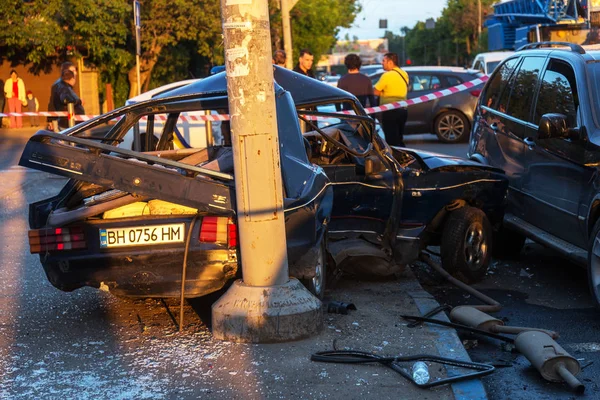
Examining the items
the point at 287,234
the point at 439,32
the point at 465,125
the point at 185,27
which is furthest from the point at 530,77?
the point at 439,32

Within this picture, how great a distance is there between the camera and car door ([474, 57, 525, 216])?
27.8 feet

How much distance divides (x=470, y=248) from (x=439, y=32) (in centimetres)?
9069

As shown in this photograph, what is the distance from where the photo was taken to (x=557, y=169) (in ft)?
24.6

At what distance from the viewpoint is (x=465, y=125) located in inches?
824

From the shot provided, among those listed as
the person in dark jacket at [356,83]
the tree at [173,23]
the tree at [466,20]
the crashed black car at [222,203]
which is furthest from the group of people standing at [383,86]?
the tree at [466,20]

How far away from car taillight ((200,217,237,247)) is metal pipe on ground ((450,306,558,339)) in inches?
61.4

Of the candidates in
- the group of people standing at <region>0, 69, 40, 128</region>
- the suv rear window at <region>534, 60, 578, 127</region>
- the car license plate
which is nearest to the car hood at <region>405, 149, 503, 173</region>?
the suv rear window at <region>534, 60, 578, 127</region>

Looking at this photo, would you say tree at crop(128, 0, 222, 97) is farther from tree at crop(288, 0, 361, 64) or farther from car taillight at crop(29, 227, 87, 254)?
car taillight at crop(29, 227, 87, 254)

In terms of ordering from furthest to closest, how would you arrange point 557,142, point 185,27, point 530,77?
1. point 185,27
2. point 530,77
3. point 557,142

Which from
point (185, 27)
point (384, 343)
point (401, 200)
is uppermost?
point (185, 27)

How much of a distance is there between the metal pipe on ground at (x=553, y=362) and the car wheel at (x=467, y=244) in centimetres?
234

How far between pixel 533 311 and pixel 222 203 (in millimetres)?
2584

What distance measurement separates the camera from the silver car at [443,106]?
21.0 m

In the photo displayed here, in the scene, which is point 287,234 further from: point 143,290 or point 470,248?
point 470,248
